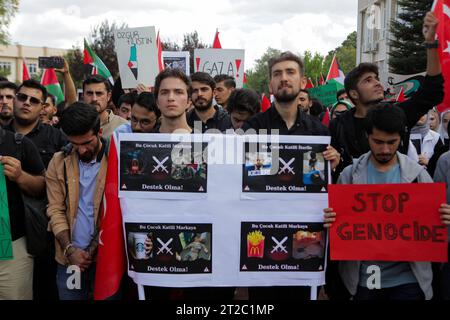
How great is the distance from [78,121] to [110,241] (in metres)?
0.81

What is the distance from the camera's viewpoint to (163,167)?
3.44 m

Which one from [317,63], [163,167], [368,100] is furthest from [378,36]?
[163,167]

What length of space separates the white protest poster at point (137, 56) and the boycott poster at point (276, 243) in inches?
156

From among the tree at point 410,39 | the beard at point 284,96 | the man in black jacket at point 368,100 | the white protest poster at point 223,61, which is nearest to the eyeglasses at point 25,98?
the beard at point 284,96

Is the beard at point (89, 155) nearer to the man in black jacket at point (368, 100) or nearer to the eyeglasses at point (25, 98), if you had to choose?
the eyeglasses at point (25, 98)

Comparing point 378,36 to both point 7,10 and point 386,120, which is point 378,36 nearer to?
point 7,10

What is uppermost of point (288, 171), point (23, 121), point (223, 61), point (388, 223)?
point (223, 61)

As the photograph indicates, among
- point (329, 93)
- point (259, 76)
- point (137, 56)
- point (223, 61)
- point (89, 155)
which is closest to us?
point (89, 155)

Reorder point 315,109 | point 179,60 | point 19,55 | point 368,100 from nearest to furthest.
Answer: point 368,100 → point 315,109 → point 179,60 → point 19,55

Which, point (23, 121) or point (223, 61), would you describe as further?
point (223, 61)

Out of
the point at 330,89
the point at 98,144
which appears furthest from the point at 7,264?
the point at 330,89
